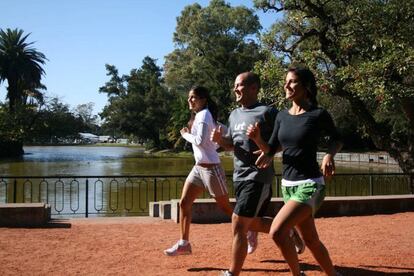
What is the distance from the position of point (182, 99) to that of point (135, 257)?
4556cm

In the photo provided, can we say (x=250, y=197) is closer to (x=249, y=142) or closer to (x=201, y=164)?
(x=249, y=142)

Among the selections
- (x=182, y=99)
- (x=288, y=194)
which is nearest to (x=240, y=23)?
(x=182, y=99)

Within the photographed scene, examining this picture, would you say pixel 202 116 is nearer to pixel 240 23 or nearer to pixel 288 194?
pixel 288 194

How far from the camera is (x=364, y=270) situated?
15.1ft

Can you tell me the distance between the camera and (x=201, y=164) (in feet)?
16.1

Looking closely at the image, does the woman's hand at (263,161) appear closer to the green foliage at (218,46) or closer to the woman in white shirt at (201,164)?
the woman in white shirt at (201,164)

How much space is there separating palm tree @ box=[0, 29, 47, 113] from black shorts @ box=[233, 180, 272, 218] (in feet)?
180

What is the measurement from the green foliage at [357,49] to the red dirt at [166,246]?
11.2ft

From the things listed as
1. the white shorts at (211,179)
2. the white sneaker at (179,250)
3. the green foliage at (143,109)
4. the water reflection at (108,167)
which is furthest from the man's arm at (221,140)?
the green foliage at (143,109)

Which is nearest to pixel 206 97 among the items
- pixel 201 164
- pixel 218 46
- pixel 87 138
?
pixel 201 164

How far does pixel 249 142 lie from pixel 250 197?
1.60 feet

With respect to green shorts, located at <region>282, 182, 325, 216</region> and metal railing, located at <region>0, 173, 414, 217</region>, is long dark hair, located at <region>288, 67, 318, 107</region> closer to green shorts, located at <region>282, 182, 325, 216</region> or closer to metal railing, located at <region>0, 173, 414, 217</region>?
green shorts, located at <region>282, 182, 325, 216</region>

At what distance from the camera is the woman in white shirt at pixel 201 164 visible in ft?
15.8

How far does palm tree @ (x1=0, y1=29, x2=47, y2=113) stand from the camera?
56.8 m
